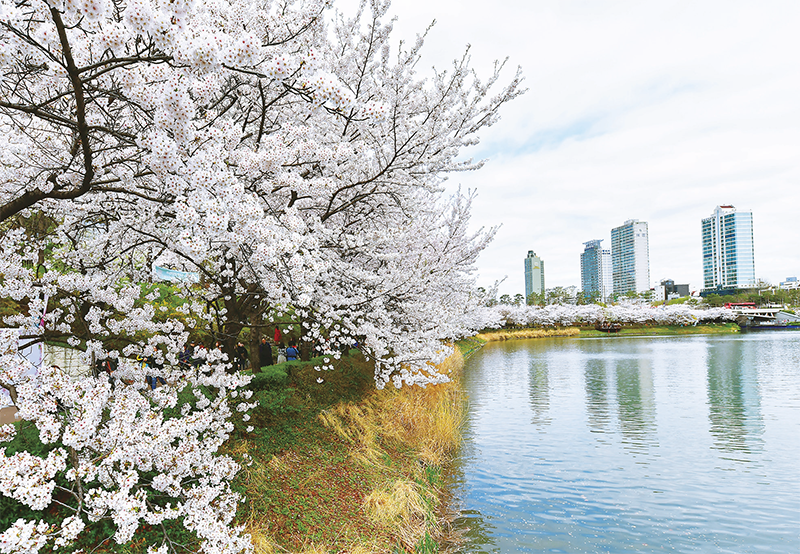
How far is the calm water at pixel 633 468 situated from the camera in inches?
303

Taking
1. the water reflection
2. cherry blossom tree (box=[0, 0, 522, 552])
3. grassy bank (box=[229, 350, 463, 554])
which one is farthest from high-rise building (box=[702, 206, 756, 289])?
cherry blossom tree (box=[0, 0, 522, 552])

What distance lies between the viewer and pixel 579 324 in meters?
81.6

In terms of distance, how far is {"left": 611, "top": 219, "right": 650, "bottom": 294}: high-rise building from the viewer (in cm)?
18100

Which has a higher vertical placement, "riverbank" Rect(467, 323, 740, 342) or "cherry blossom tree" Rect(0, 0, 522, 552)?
"cherry blossom tree" Rect(0, 0, 522, 552)

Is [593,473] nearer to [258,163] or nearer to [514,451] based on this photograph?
[514,451]

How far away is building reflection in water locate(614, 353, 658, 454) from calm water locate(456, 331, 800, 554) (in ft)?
0.20

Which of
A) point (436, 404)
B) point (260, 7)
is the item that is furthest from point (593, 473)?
point (260, 7)

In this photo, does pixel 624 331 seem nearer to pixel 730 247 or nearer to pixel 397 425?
pixel 397 425

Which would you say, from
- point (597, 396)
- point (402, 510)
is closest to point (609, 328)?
point (597, 396)

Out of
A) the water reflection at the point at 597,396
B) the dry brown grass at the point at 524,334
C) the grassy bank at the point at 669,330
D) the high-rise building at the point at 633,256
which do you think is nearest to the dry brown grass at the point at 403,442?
the water reflection at the point at 597,396

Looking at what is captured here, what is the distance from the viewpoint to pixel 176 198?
12.0ft

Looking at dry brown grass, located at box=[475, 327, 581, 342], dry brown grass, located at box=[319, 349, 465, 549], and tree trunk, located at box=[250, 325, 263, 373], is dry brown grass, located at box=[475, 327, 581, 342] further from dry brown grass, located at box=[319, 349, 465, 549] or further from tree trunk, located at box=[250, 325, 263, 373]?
tree trunk, located at box=[250, 325, 263, 373]

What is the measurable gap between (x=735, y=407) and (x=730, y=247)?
18233cm

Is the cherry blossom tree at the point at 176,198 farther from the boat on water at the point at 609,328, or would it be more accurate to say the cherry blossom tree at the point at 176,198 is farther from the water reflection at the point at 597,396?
the boat on water at the point at 609,328
